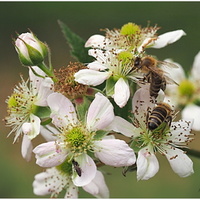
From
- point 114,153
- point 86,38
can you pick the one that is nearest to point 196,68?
point 114,153

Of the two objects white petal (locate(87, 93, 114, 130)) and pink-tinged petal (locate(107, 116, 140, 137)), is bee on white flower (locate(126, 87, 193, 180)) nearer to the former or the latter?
pink-tinged petal (locate(107, 116, 140, 137))

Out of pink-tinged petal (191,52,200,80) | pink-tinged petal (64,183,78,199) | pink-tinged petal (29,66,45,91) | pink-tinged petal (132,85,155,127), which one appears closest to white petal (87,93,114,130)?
pink-tinged petal (132,85,155,127)

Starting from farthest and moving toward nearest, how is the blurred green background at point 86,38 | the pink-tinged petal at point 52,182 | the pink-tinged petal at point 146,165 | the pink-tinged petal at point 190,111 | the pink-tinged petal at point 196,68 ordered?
the blurred green background at point 86,38
the pink-tinged petal at point 196,68
the pink-tinged petal at point 190,111
the pink-tinged petal at point 52,182
the pink-tinged petal at point 146,165

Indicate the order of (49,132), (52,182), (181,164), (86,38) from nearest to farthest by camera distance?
(181,164)
(49,132)
(52,182)
(86,38)

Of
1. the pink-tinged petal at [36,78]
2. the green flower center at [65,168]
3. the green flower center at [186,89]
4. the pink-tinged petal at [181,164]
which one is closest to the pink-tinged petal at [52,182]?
the green flower center at [65,168]

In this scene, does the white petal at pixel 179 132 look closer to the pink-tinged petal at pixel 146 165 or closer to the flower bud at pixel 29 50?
the pink-tinged petal at pixel 146 165

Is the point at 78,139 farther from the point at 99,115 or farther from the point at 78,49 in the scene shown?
the point at 78,49
